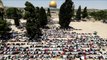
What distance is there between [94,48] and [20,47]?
19.0 m

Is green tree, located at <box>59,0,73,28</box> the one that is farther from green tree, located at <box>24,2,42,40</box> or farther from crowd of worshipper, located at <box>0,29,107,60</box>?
green tree, located at <box>24,2,42,40</box>

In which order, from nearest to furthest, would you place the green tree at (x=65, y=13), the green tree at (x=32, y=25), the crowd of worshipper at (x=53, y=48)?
the crowd of worshipper at (x=53, y=48) → the green tree at (x=32, y=25) → the green tree at (x=65, y=13)

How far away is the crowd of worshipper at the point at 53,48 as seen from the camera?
4578cm

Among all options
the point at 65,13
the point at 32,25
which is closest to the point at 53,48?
the point at 32,25

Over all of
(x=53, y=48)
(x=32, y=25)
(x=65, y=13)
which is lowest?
(x=53, y=48)

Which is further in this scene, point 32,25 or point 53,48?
point 32,25

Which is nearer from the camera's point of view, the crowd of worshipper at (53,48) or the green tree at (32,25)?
the crowd of worshipper at (53,48)

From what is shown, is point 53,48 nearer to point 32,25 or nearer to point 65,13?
point 32,25

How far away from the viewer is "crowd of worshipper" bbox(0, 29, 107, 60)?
4578 centimetres

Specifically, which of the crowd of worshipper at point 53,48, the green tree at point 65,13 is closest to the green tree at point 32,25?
the crowd of worshipper at point 53,48

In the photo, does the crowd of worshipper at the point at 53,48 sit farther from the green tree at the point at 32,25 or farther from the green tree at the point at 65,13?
the green tree at the point at 65,13

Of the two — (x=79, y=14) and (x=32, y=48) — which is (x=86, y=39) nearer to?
(x=32, y=48)

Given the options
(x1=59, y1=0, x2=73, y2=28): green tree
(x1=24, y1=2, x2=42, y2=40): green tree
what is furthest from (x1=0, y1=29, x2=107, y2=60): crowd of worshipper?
(x1=59, y1=0, x2=73, y2=28): green tree

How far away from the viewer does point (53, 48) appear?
51906 millimetres
